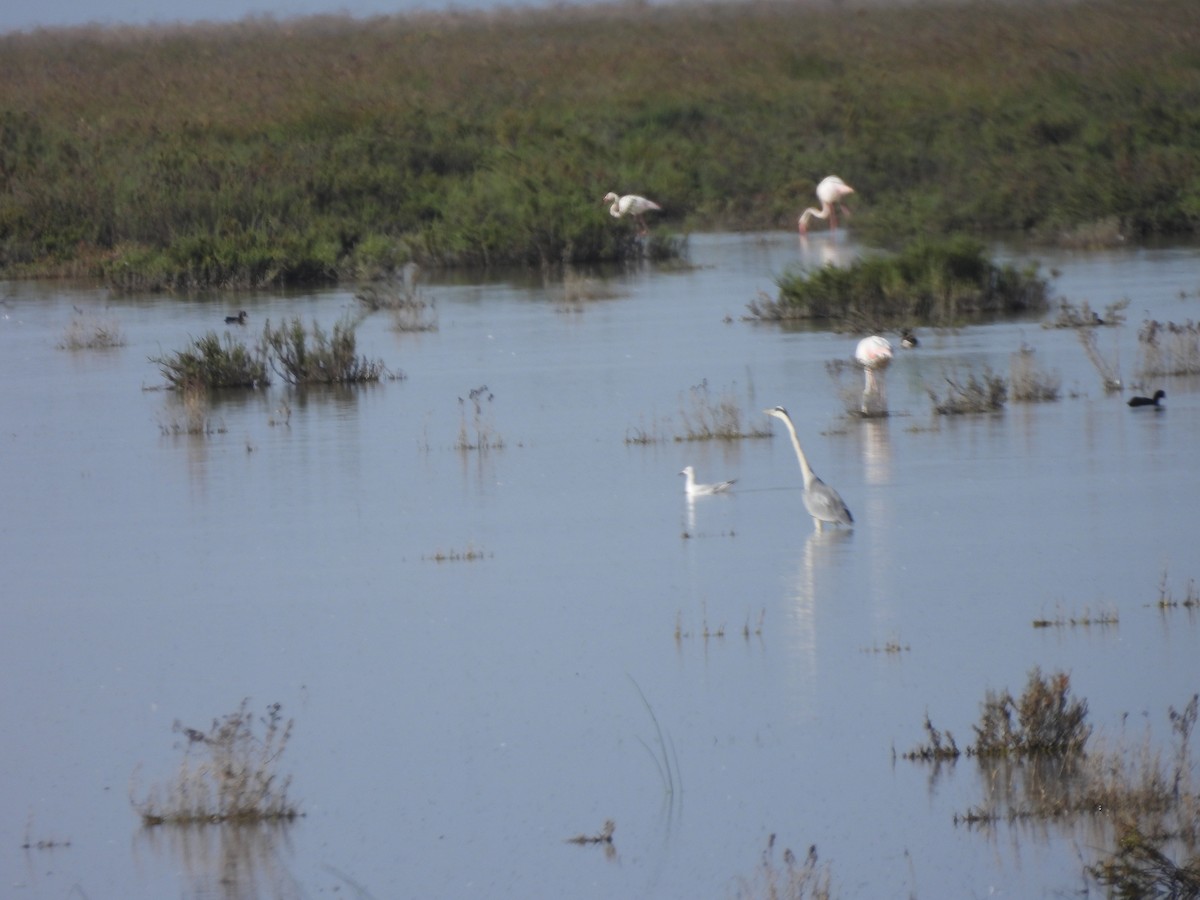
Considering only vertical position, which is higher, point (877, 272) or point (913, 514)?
point (877, 272)

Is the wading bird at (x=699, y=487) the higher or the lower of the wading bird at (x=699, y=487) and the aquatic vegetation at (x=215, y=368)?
the lower

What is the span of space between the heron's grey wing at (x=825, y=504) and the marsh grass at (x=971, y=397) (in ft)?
13.3

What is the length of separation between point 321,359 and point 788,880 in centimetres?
1327

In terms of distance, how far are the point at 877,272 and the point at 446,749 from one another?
48.2 feet

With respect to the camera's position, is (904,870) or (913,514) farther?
(913,514)

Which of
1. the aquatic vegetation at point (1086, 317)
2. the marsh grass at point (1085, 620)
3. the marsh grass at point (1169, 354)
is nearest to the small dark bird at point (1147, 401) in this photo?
the marsh grass at point (1169, 354)

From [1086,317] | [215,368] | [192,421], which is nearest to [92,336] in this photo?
[215,368]

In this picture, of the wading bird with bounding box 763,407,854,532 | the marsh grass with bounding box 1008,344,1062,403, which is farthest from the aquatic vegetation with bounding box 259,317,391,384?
the wading bird with bounding box 763,407,854,532

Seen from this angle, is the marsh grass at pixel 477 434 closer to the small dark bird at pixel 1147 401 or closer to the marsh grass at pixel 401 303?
the small dark bird at pixel 1147 401

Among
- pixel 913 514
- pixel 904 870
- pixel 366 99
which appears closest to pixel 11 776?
pixel 904 870

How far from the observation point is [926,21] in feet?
249

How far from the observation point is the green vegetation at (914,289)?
69.4ft

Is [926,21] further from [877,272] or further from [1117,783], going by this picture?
[1117,783]

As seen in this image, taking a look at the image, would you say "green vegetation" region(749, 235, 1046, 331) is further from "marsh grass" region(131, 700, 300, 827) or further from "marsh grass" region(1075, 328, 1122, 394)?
"marsh grass" region(131, 700, 300, 827)
